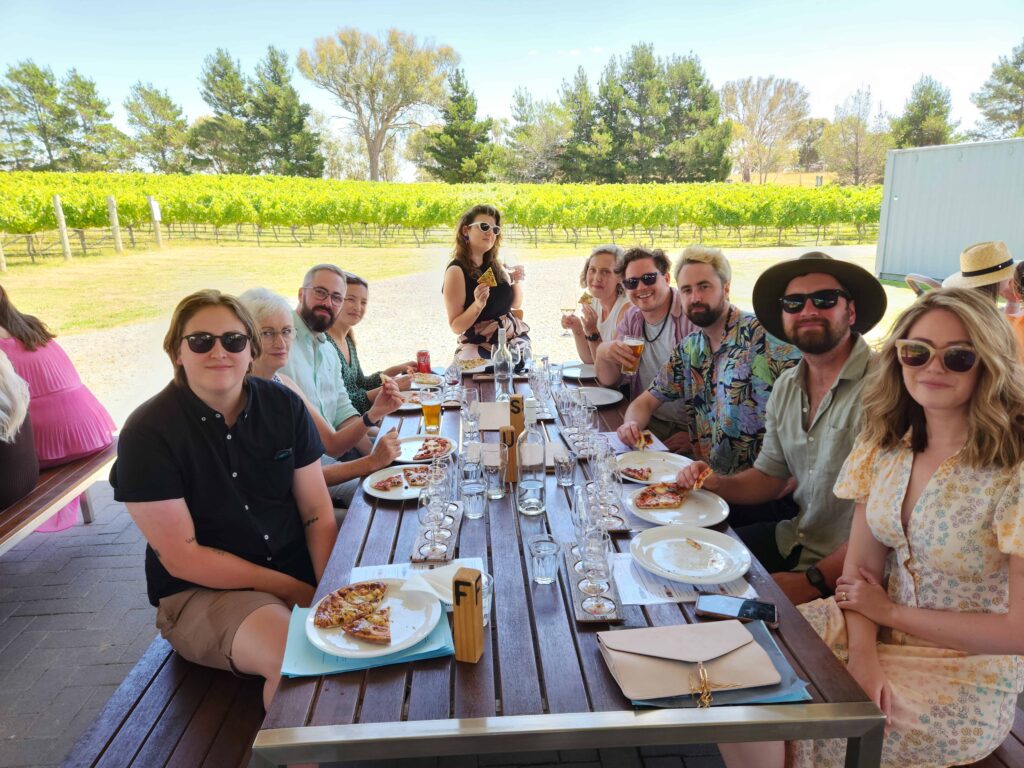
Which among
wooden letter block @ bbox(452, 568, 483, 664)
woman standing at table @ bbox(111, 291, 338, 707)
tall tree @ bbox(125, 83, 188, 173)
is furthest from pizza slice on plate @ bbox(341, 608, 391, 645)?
tall tree @ bbox(125, 83, 188, 173)

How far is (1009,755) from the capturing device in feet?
4.83

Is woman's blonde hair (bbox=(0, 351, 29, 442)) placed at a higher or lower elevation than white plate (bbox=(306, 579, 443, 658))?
higher

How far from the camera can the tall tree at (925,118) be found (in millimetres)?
15664

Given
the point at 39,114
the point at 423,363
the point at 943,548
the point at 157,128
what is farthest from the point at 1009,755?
the point at 157,128

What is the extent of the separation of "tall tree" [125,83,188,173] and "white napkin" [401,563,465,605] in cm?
1670

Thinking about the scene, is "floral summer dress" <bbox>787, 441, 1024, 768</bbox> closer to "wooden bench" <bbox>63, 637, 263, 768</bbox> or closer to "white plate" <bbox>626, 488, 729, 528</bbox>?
"white plate" <bbox>626, 488, 729, 528</bbox>

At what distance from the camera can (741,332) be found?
2.85 meters

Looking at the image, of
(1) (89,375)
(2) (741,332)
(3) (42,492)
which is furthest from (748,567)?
(1) (89,375)

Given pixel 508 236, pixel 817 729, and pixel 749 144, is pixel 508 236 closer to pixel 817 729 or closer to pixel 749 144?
pixel 749 144

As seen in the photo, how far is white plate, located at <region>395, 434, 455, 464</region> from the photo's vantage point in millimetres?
2432

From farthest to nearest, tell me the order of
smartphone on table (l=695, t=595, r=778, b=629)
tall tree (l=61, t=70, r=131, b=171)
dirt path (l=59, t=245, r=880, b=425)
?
tall tree (l=61, t=70, r=131, b=171) < dirt path (l=59, t=245, r=880, b=425) < smartphone on table (l=695, t=595, r=778, b=629)

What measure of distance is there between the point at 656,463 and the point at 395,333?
8960 mm

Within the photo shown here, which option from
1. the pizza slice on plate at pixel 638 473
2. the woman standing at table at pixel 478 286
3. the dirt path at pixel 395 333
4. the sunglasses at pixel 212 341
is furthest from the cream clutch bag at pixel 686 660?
the dirt path at pixel 395 333

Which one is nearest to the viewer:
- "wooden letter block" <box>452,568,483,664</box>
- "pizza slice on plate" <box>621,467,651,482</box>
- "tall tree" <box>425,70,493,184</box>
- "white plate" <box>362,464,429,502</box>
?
"wooden letter block" <box>452,568,483,664</box>
